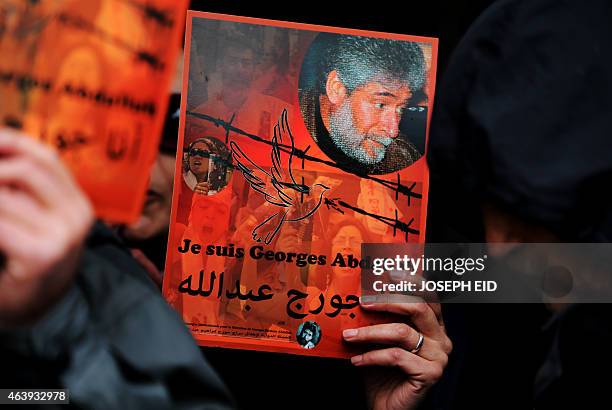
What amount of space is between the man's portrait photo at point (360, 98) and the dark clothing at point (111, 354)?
0.51 metres

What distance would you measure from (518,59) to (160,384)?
0.64 meters

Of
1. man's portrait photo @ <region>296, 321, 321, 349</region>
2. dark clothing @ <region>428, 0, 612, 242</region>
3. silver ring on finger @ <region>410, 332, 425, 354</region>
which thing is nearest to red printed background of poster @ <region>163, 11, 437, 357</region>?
man's portrait photo @ <region>296, 321, 321, 349</region>

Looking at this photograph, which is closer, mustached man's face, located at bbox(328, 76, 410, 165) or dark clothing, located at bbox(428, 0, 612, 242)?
dark clothing, located at bbox(428, 0, 612, 242)

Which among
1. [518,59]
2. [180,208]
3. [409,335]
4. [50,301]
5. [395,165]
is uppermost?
[518,59]

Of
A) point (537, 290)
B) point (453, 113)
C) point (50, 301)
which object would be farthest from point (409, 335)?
point (50, 301)

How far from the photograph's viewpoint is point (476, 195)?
90 centimetres

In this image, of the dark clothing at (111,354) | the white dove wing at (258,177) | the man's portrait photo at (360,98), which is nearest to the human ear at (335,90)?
the man's portrait photo at (360,98)

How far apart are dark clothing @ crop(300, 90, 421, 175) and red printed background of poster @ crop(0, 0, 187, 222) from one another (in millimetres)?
452

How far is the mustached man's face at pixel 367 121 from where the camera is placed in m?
1.16

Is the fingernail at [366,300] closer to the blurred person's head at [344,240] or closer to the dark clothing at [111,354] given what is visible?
the blurred person's head at [344,240]

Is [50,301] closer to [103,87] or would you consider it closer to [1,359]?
[1,359]

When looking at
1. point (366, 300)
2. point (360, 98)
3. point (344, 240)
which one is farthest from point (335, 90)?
point (366, 300)
